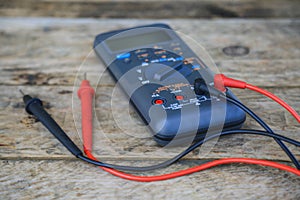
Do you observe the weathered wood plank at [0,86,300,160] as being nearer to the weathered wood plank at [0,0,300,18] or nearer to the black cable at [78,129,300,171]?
the black cable at [78,129,300,171]

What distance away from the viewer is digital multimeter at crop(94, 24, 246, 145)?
0.45 metres

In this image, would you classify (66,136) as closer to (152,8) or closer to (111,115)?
(111,115)

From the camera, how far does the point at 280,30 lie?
2.31ft

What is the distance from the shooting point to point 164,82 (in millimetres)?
500

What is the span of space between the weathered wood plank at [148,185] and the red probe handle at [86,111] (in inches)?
1.4

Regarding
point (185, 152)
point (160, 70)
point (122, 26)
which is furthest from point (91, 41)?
point (185, 152)

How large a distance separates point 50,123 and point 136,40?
18 cm

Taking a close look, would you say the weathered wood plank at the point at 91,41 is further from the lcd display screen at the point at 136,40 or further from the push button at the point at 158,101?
the push button at the point at 158,101

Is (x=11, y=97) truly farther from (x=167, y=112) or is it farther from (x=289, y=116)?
(x=289, y=116)

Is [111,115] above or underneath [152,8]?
underneath

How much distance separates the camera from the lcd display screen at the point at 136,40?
0.58 metres

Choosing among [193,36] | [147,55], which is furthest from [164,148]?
[193,36]

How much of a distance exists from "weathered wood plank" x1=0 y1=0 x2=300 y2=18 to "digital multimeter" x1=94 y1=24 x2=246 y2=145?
0.48 feet

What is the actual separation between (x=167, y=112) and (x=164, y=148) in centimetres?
4
